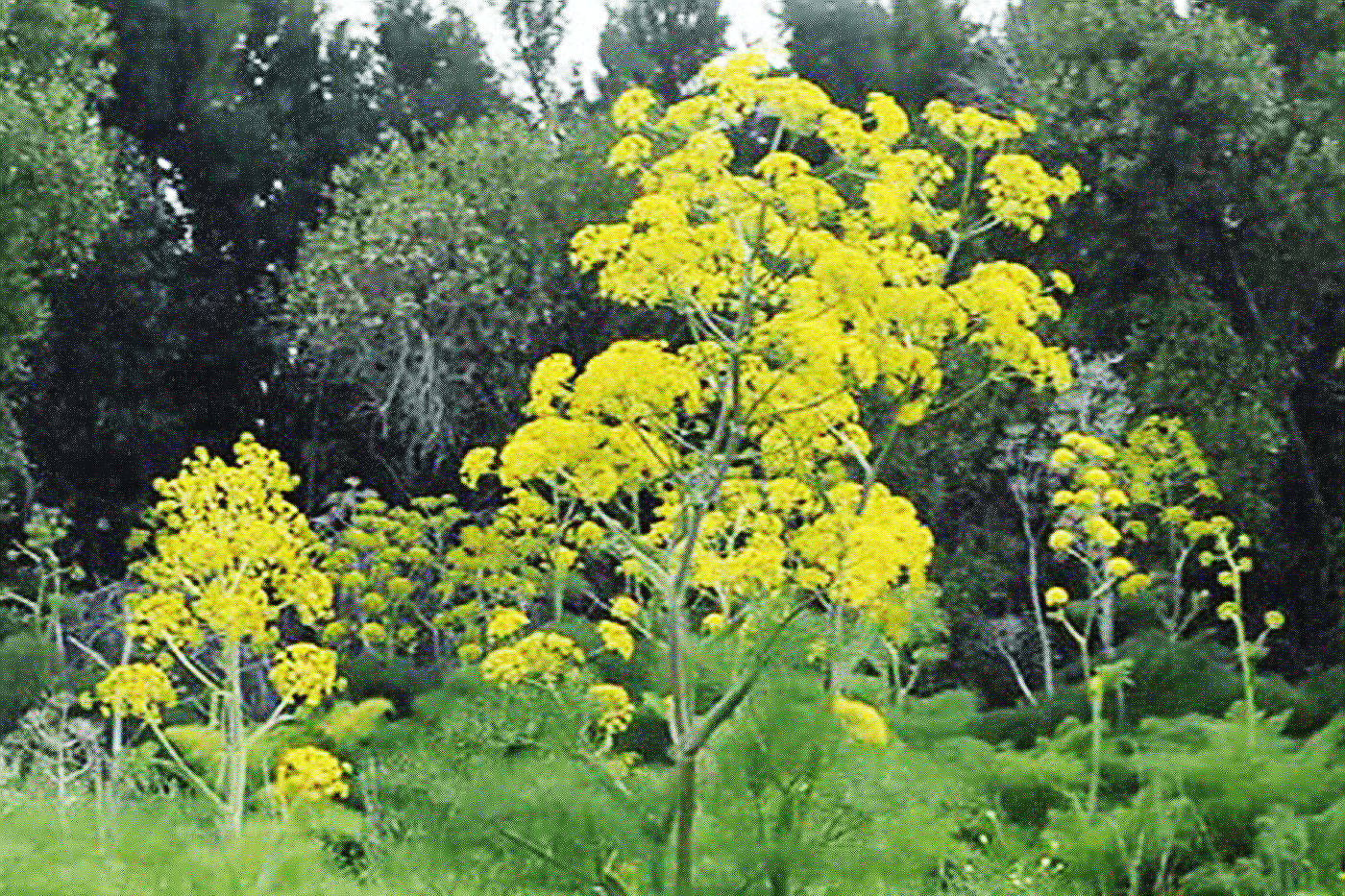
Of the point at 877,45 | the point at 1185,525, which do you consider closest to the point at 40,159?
the point at 1185,525

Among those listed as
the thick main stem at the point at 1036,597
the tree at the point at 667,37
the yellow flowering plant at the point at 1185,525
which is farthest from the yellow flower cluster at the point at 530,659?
the tree at the point at 667,37

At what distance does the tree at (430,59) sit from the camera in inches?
1005

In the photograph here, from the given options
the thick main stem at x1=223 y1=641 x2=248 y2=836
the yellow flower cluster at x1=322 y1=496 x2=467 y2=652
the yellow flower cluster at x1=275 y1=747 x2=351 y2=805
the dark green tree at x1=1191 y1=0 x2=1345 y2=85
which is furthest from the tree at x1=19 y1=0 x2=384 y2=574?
the yellow flower cluster at x1=275 y1=747 x2=351 y2=805

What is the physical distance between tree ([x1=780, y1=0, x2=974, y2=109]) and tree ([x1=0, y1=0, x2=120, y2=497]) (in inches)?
330

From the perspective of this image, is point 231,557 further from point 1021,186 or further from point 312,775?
point 1021,186

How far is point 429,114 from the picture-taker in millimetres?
25266

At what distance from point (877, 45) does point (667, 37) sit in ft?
12.7

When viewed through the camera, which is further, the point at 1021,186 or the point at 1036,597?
the point at 1036,597

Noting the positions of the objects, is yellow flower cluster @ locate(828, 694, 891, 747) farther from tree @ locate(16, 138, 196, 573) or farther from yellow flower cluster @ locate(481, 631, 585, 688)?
tree @ locate(16, 138, 196, 573)

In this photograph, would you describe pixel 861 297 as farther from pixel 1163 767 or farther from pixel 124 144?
pixel 124 144

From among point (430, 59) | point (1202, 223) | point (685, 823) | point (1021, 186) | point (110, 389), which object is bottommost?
point (685, 823)

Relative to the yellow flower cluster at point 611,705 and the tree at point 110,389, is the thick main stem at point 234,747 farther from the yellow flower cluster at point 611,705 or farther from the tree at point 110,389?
the tree at point 110,389

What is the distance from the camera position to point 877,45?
23.8 metres

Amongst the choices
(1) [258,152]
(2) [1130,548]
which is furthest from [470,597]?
(1) [258,152]
